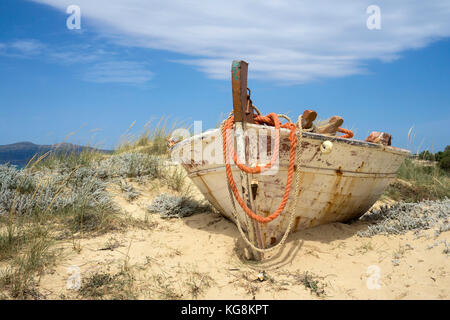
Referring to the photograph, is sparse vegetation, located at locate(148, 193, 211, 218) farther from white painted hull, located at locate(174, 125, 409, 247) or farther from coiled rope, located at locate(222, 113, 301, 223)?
coiled rope, located at locate(222, 113, 301, 223)

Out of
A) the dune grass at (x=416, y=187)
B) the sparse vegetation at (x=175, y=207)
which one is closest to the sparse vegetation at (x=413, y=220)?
the dune grass at (x=416, y=187)

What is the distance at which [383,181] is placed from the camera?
15.2ft

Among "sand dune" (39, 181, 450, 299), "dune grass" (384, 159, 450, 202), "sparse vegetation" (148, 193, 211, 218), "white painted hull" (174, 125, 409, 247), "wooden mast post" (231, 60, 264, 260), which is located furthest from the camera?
"dune grass" (384, 159, 450, 202)

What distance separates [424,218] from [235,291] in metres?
2.51

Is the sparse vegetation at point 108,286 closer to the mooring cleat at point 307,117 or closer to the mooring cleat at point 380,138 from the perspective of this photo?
the mooring cleat at point 307,117

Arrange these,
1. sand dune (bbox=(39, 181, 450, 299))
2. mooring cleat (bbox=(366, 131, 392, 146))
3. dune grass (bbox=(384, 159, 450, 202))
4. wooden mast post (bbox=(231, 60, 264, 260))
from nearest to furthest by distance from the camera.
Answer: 1. sand dune (bbox=(39, 181, 450, 299))
2. wooden mast post (bbox=(231, 60, 264, 260))
3. mooring cleat (bbox=(366, 131, 392, 146))
4. dune grass (bbox=(384, 159, 450, 202))

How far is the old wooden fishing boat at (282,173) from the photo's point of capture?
3.37 meters

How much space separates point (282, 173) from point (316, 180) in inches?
16.2

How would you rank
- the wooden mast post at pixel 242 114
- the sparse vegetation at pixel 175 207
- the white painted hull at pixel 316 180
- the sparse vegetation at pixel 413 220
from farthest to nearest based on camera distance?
the sparse vegetation at pixel 175 207
the sparse vegetation at pixel 413 220
the white painted hull at pixel 316 180
the wooden mast post at pixel 242 114

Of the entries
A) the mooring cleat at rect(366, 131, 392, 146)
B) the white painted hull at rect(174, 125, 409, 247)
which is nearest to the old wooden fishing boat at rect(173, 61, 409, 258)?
the white painted hull at rect(174, 125, 409, 247)

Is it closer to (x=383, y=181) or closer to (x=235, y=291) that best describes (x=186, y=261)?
(x=235, y=291)

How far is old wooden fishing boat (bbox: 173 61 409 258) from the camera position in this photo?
11.0 ft

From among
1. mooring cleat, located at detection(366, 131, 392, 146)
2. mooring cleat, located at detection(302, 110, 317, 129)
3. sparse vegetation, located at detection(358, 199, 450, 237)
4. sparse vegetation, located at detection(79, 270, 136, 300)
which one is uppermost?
mooring cleat, located at detection(302, 110, 317, 129)
